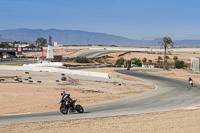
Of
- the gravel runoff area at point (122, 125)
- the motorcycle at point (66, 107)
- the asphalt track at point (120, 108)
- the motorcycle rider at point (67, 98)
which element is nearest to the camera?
the gravel runoff area at point (122, 125)

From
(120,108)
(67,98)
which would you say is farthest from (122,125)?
(120,108)

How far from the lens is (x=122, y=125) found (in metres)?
→ 18.5

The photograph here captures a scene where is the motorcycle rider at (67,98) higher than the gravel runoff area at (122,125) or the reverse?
higher

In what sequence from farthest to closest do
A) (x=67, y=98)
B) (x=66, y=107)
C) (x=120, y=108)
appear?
A: (x=120, y=108) → (x=66, y=107) → (x=67, y=98)

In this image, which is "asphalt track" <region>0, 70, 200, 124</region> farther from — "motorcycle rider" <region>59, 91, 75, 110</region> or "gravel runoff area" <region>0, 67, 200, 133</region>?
"gravel runoff area" <region>0, 67, 200, 133</region>

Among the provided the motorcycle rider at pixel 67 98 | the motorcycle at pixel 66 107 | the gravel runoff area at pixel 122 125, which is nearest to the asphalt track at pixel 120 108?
the motorcycle at pixel 66 107

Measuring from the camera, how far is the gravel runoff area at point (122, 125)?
56.4 ft

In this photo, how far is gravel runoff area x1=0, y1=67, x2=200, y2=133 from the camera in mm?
17188

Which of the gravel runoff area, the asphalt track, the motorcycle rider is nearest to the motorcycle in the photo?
the motorcycle rider

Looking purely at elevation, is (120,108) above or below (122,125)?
below

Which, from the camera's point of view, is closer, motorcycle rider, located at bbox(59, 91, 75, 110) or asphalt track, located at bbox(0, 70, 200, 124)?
asphalt track, located at bbox(0, 70, 200, 124)

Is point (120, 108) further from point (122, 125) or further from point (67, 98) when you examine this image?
point (122, 125)

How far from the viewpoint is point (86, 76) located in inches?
2248

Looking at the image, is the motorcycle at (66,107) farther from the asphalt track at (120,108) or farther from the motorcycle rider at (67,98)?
the asphalt track at (120,108)
